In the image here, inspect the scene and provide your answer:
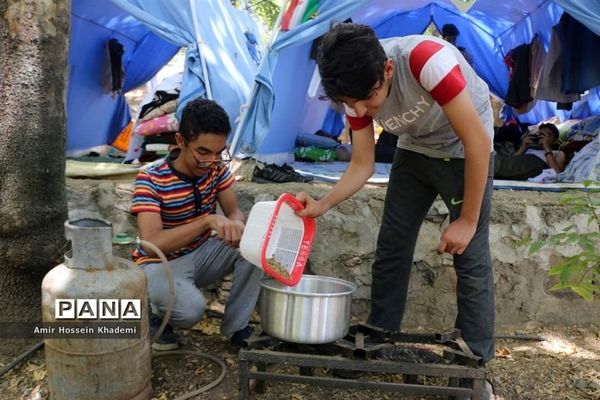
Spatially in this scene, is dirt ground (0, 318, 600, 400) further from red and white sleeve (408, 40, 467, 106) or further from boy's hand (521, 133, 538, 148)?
boy's hand (521, 133, 538, 148)

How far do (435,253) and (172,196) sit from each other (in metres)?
1.47

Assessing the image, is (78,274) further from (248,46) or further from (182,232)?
(248,46)

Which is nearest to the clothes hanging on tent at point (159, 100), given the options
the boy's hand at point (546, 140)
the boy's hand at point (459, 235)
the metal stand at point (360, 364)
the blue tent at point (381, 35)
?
the blue tent at point (381, 35)

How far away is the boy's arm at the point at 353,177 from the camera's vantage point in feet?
6.49

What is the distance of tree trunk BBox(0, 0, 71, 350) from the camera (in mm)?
2016

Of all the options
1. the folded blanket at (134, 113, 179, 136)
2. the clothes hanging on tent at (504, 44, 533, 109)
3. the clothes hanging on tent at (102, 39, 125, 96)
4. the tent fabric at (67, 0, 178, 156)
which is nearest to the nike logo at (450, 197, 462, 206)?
the folded blanket at (134, 113, 179, 136)

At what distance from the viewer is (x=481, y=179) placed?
165 centimetres

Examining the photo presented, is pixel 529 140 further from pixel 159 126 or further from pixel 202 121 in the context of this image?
pixel 202 121

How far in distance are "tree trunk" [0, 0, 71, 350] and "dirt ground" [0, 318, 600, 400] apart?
419mm

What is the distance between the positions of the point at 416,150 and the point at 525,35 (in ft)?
16.8

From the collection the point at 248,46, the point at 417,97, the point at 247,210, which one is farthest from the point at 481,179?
the point at 248,46

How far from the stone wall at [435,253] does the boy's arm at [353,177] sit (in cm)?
79

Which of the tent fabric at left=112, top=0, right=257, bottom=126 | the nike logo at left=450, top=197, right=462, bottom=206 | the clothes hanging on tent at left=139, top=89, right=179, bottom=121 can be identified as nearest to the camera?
the nike logo at left=450, top=197, right=462, bottom=206

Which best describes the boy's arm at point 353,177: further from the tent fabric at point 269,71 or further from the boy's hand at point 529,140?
the boy's hand at point 529,140
